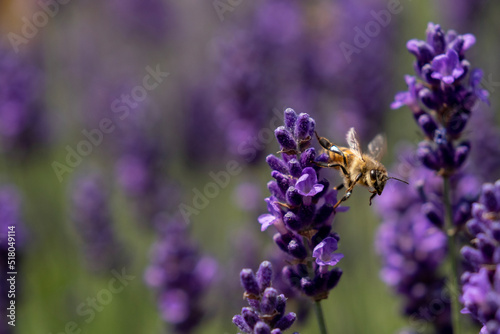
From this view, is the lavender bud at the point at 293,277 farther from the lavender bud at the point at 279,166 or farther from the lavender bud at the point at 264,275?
the lavender bud at the point at 279,166

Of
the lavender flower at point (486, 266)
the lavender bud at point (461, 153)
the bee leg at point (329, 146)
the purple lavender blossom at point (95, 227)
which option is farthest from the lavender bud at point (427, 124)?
the purple lavender blossom at point (95, 227)

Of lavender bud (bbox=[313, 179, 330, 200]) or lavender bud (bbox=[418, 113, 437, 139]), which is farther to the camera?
lavender bud (bbox=[418, 113, 437, 139])

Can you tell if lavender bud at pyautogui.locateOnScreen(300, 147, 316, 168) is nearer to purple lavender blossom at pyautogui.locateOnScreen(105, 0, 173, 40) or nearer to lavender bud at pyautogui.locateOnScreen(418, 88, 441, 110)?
lavender bud at pyautogui.locateOnScreen(418, 88, 441, 110)

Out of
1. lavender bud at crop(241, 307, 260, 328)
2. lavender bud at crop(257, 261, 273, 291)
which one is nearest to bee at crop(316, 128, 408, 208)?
lavender bud at crop(257, 261, 273, 291)

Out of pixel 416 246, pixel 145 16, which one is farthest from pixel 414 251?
pixel 145 16

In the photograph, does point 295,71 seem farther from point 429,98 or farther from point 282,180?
point 282,180

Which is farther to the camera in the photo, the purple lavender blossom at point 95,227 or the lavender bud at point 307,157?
the purple lavender blossom at point 95,227

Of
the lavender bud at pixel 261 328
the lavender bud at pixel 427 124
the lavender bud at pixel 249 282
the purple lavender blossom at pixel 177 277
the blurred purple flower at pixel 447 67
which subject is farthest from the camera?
the purple lavender blossom at pixel 177 277
